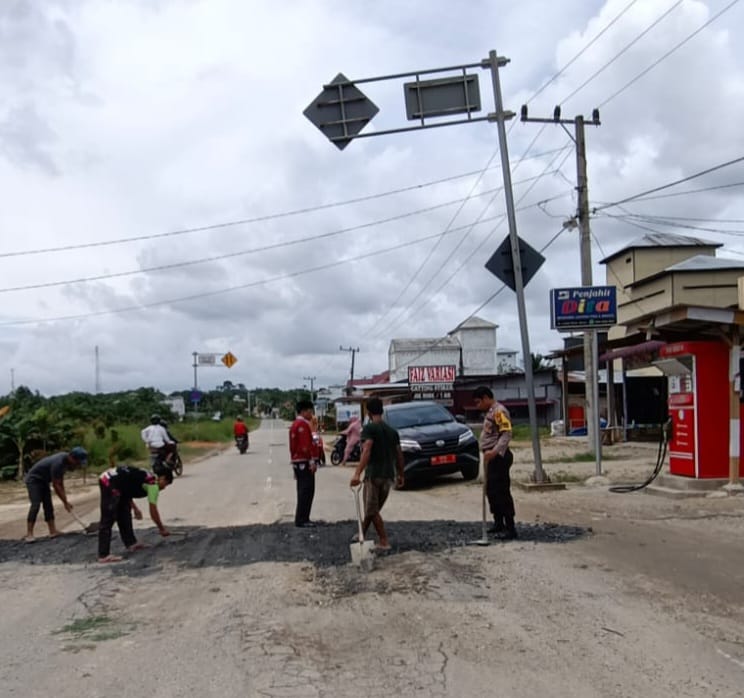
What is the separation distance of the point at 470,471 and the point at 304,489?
262 inches

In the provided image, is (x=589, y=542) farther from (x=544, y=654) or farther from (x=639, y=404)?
(x=639, y=404)

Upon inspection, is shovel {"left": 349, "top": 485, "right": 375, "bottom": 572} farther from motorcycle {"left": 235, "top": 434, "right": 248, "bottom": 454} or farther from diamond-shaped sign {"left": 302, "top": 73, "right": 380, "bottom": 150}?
motorcycle {"left": 235, "top": 434, "right": 248, "bottom": 454}

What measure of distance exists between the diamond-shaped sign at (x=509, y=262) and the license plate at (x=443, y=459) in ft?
13.0

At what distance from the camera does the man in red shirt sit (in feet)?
36.6

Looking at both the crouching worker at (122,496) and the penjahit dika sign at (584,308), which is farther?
the penjahit dika sign at (584,308)

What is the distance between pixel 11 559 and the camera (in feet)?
33.0

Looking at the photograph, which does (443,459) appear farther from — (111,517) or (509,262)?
(111,517)

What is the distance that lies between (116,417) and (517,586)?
44.5 meters

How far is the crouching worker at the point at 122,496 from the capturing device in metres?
9.61

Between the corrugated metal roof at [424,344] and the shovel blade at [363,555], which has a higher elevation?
the corrugated metal roof at [424,344]

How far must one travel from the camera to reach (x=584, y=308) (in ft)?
51.8

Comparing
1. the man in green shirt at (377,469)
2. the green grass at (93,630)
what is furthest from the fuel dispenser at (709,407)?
the green grass at (93,630)

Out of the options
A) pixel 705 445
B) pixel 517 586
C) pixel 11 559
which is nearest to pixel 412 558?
pixel 517 586

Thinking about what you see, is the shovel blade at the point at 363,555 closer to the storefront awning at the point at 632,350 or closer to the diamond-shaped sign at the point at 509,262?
the diamond-shaped sign at the point at 509,262
